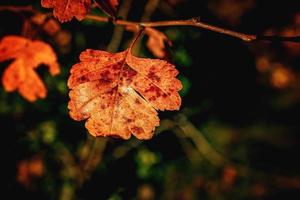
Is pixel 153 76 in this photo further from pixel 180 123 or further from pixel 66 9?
pixel 180 123

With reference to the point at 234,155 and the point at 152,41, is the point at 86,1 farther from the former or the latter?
the point at 234,155

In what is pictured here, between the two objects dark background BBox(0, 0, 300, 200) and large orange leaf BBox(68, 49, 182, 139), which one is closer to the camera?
large orange leaf BBox(68, 49, 182, 139)

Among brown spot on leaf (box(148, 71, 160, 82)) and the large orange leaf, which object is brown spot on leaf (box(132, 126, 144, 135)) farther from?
brown spot on leaf (box(148, 71, 160, 82))

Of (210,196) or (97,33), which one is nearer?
(97,33)

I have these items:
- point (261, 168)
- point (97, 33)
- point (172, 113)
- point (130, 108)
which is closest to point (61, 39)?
point (97, 33)

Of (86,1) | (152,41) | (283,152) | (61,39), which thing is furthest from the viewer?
(283,152)

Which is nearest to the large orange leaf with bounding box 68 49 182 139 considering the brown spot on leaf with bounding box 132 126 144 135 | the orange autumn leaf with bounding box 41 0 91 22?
the brown spot on leaf with bounding box 132 126 144 135
